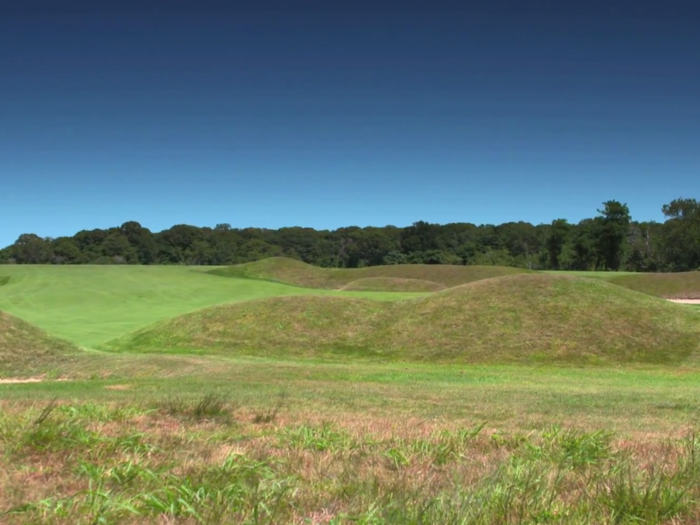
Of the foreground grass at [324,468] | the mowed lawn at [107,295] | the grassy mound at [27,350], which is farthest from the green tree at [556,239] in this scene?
the foreground grass at [324,468]

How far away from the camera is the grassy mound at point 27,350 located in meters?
22.9

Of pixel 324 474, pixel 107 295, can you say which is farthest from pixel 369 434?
pixel 107 295

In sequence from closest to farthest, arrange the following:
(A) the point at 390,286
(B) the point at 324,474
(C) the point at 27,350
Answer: (B) the point at 324,474
(C) the point at 27,350
(A) the point at 390,286

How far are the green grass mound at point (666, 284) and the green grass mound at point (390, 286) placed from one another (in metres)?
24.6

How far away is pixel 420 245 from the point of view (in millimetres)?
144375

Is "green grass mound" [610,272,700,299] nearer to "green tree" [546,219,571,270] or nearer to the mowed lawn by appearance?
the mowed lawn

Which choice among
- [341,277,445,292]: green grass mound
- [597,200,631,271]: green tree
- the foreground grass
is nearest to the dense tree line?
[597,200,631,271]: green tree

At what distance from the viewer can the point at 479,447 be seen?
19.5ft

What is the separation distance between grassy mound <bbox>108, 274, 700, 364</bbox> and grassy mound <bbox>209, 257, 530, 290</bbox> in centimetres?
3667

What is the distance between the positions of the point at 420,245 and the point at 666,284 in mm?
77292

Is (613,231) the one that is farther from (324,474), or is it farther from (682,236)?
(324,474)

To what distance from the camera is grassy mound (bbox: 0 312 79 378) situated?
22938mm

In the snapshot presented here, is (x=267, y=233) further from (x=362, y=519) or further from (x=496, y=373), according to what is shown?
(x=362, y=519)

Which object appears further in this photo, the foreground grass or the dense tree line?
the dense tree line
